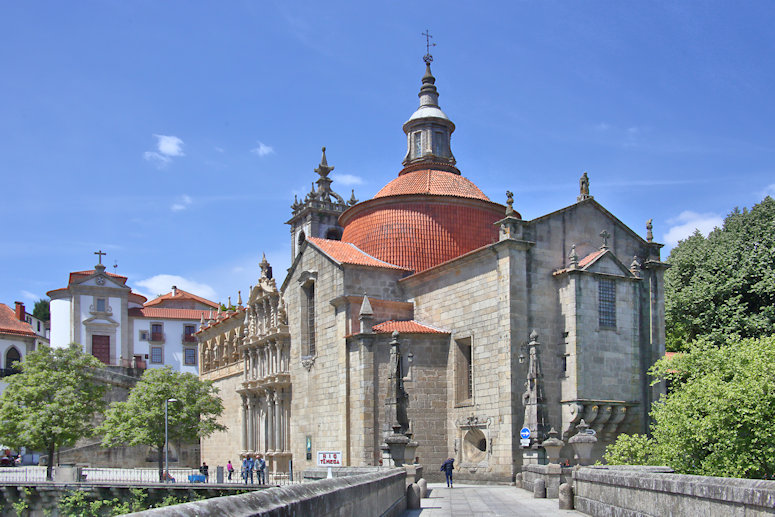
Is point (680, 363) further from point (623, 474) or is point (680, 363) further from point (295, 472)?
point (295, 472)

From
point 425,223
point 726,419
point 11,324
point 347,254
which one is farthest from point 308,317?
point 11,324

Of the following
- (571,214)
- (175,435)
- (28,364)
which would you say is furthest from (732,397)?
(28,364)

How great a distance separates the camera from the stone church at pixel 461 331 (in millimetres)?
31547

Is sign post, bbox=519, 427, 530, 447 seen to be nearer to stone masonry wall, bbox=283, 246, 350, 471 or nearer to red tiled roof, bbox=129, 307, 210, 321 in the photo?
stone masonry wall, bbox=283, 246, 350, 471

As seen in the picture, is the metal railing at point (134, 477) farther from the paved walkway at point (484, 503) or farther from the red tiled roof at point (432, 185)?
the red tiled roof at point (432, 185)

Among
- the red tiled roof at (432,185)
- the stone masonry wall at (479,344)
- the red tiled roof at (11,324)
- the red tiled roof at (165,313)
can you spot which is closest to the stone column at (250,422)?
the red tiled roof at (432,185)

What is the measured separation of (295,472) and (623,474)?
3011 cm

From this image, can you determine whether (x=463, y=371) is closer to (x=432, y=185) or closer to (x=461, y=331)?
(x=461, y=331)

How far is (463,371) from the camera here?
3459 cm

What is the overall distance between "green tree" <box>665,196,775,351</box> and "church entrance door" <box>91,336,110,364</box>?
179ft

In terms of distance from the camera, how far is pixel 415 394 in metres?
34.4

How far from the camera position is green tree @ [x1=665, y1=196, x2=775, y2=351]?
1539 inches

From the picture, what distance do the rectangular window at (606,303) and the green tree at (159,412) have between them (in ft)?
87.6

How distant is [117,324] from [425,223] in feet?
158
